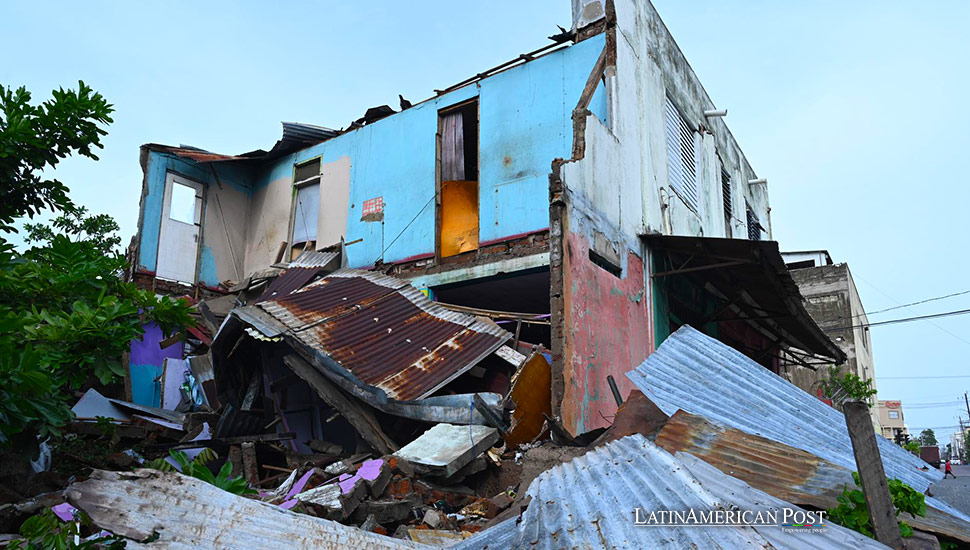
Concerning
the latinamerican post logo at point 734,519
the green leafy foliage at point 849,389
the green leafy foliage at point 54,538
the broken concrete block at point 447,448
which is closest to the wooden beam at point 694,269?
the broken concrete block at point 447,448

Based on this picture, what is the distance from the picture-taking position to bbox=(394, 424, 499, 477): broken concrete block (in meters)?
5.73

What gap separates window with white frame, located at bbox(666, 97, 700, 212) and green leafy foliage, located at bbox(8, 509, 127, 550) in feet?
34.7

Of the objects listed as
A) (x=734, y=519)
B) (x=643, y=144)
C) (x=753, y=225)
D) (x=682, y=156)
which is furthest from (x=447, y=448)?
(x=753, y=225)

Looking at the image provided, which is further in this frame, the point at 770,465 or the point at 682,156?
the point at 682,156

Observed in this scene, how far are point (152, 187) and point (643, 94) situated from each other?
10.0 meters

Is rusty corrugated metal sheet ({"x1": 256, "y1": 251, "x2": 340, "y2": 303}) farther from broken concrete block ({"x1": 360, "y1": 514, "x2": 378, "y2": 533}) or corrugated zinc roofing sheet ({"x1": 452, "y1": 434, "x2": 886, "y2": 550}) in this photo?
corrugated zinc roofing sheet ({"x1": 452, "y1": 434, "x2": 886, "y2": 550})

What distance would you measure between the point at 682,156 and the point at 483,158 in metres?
4.26

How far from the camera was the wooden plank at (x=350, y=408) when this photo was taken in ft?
23.0

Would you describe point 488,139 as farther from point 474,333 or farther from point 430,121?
point 474,333

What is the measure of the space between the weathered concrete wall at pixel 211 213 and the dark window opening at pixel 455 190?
228 inches

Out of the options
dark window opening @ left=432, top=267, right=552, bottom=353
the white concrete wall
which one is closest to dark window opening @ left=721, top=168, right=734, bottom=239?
the white concrete wall

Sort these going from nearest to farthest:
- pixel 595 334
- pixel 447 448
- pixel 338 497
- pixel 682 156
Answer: pixel 338 497 → pixel 447 448 → pixel 595 334 → pixel 682 156

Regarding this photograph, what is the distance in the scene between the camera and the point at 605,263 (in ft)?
29.4

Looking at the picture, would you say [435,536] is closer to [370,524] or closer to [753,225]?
[370,524]
